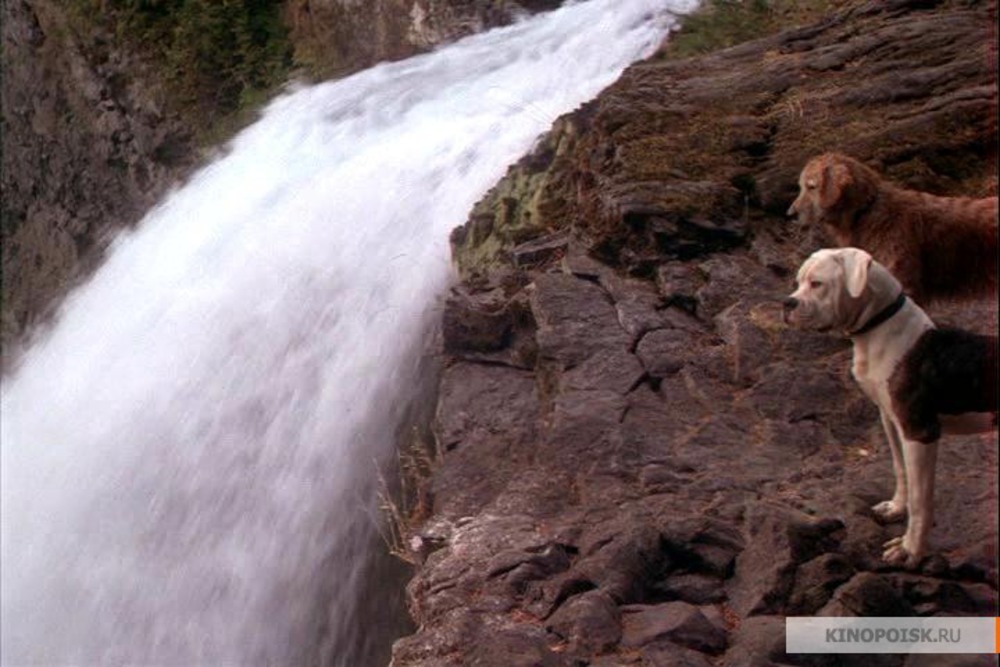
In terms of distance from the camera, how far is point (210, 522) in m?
7.63

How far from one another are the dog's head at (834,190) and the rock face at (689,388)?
53 cm

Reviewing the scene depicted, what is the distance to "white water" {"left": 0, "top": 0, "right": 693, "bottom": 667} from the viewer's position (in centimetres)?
720

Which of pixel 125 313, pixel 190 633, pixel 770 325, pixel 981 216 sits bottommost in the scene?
pixel 190 633

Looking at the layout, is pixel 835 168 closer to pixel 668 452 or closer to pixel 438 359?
pixel 668 452

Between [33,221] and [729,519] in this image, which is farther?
[33,221]

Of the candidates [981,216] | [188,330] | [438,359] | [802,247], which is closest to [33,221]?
[188,330]

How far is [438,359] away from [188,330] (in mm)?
3038

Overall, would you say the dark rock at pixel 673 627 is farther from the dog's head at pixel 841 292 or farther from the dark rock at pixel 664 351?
the dark rock at pixel 664 351

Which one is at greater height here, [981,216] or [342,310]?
[981,216]

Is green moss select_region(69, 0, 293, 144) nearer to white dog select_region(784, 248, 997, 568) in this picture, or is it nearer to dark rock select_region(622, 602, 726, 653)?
dark rock select_region(622, 602, 726, 653)

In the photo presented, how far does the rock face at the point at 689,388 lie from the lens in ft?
14.3

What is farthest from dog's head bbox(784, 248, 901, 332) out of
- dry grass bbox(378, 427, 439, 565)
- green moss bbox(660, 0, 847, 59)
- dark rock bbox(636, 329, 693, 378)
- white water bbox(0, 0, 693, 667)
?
green moss bbox(660, 0, 847, 59)

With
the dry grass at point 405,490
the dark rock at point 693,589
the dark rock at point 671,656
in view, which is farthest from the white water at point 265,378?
the dark rock at point 671,656

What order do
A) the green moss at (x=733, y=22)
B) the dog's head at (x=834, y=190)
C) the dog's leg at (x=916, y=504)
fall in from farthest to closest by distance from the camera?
the green moss at (x=733, y=22) < the dog's head at (x=834, y=190) < the dog's leg at (x=916, y=504)
